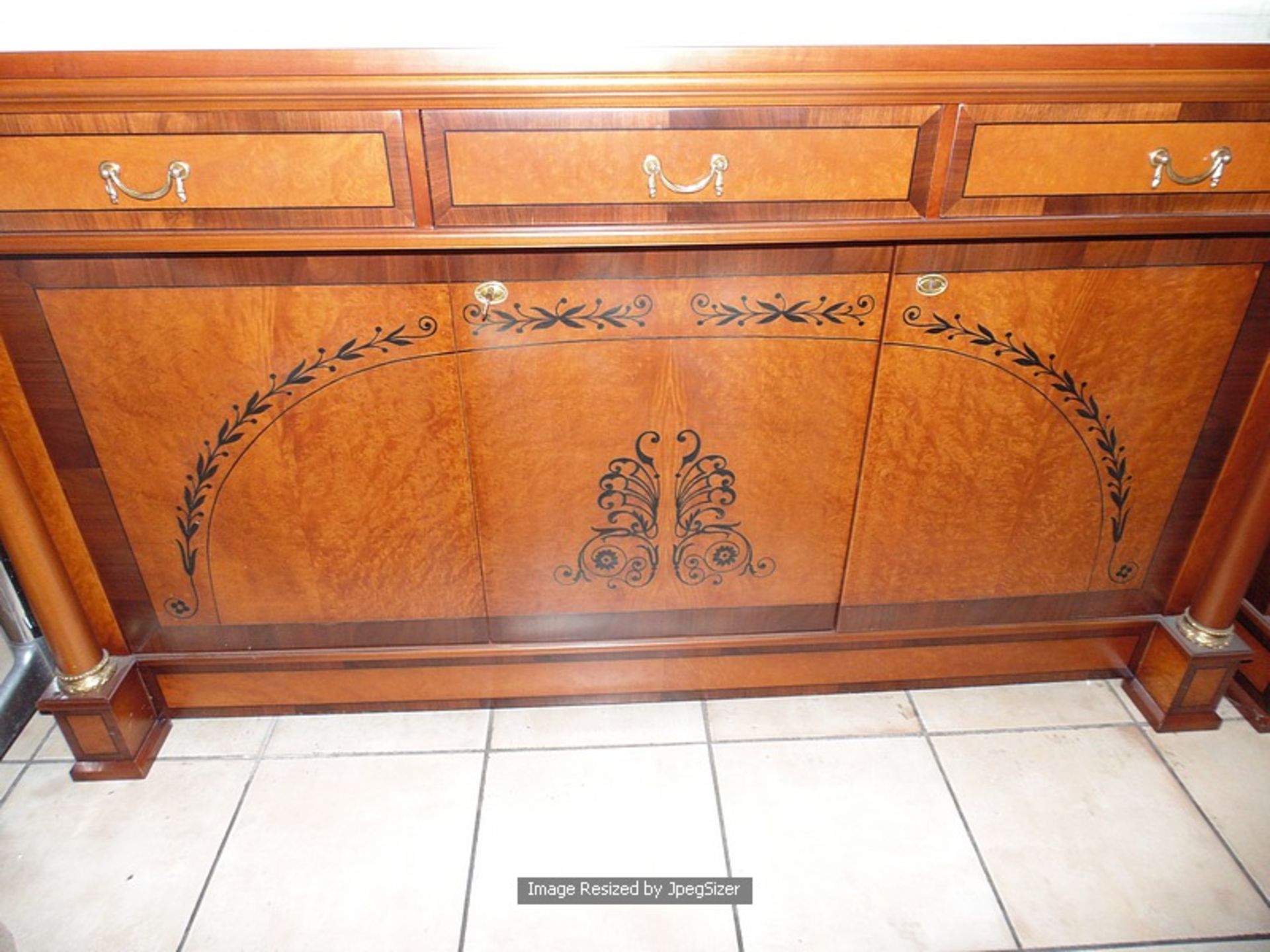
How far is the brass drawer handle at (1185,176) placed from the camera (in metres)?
1.01

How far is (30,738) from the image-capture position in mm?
1442

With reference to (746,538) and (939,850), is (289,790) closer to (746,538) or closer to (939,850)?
(746,538)

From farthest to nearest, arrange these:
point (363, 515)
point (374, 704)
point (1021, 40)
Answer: point (374, 704)
point (363, 515)
point (1021, 40)

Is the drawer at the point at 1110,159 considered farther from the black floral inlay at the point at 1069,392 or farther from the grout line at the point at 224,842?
the grout line at the point at 224,842

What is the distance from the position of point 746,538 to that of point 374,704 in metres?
0.71

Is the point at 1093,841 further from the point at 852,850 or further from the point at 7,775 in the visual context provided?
the point at 7,775

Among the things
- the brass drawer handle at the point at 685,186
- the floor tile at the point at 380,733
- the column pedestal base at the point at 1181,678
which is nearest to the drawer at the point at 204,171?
the brass drawer handle at the point at 685,186

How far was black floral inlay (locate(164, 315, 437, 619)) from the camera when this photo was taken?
3.62 ft

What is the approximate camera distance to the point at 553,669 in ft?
4.73

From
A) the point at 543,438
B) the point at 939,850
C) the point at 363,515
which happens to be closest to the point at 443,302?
the point at 543,438

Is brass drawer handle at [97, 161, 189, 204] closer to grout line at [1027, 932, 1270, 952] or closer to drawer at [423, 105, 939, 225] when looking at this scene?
drawer at [423, 105, 939, 225]

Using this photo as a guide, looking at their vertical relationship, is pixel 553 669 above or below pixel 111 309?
below

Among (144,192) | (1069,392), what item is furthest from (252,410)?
(1069,392)

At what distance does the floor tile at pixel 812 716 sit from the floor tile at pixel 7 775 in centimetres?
113
